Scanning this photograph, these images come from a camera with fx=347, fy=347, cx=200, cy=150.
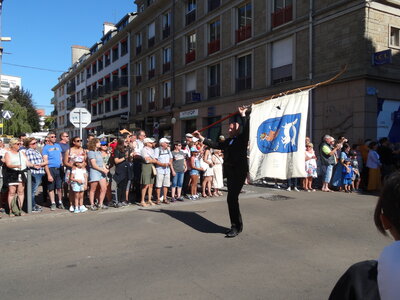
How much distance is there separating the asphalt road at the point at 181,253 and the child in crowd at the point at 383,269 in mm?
2392

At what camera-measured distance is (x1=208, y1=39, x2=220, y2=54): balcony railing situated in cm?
2314

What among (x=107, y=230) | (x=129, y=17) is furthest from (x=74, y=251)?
(x=129, y=17)

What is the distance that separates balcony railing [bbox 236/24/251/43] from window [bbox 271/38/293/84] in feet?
7.45

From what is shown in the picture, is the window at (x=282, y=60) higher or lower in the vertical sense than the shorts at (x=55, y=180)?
higher

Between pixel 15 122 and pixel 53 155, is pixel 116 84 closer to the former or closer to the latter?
pixel 15 122

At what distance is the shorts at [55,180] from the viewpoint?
8422 mm

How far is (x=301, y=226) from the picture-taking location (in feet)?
21.3

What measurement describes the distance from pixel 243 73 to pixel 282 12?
433 centimetres

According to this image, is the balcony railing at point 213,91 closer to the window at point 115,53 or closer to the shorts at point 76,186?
the shorts at point 76,186

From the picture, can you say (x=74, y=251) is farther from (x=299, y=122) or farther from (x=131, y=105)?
(x=131, y=105)

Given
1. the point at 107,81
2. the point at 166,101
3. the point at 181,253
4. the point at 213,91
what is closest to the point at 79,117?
the point at 181,253

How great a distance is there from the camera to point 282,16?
59.8 feet

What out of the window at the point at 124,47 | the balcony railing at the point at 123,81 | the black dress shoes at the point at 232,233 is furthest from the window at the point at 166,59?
the black dress shoes at the point at 232,233

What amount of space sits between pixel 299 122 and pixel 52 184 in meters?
6.17
